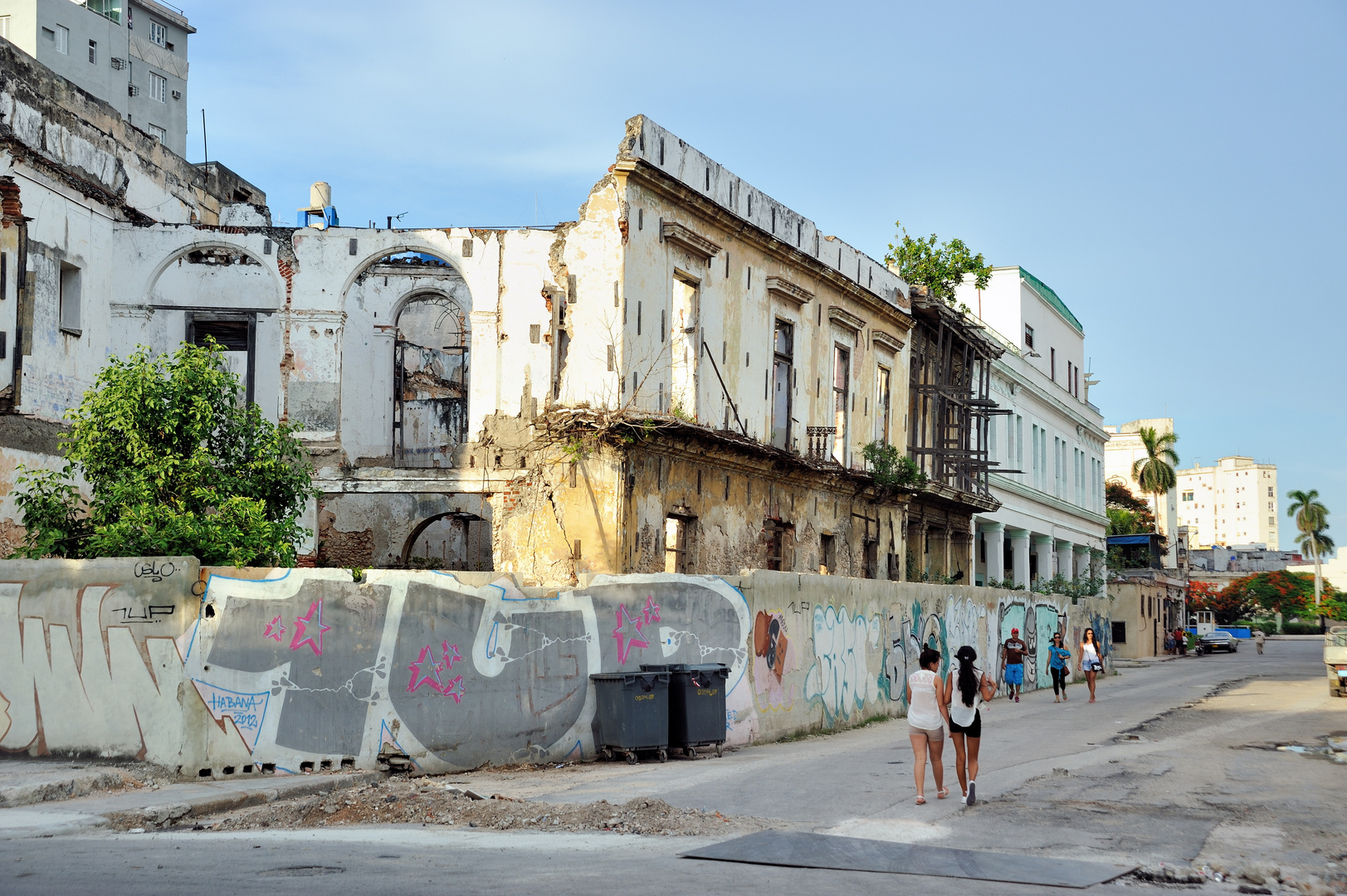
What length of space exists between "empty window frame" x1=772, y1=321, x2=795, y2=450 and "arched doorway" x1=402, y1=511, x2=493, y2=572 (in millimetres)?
7740

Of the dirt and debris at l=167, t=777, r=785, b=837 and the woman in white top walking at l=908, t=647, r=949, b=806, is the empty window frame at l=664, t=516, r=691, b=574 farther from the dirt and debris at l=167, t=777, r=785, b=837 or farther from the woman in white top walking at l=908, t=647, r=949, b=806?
the dirt and debris at l=167, t=777, r=785, b=837

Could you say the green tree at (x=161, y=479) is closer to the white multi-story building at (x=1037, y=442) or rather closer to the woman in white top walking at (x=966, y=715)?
the woman in white top walking at (x=966, y=715)

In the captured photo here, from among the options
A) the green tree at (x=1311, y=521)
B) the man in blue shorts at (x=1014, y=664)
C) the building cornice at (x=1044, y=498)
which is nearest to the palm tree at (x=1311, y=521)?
the green tree at (x=1311, y=521)

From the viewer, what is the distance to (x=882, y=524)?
94.4ft

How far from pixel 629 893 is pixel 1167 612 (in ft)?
216

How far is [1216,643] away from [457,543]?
155 ft

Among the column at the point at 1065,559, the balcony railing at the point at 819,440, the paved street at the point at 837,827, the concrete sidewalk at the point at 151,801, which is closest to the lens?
the paved street at the point at 837,827

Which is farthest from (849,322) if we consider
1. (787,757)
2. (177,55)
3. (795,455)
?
(177,55)

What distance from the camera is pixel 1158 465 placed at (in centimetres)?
8131

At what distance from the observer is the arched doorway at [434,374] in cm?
3359

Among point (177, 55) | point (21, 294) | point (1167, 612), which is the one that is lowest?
point (1167, 612)

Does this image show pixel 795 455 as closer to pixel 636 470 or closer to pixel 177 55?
pixel 636 470

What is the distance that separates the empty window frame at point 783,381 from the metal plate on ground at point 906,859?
1541cm

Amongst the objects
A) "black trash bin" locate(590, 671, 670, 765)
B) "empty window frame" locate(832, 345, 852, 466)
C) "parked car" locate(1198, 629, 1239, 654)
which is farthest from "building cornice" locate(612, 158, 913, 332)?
"parked car" locate(1198, 629, 1239, 654)
